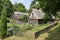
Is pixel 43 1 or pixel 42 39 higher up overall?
pixel 43 1

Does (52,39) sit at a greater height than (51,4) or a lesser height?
lesser

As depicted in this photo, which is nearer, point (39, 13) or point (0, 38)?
point (0, 38)

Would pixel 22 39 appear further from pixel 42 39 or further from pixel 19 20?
pixel 19 20

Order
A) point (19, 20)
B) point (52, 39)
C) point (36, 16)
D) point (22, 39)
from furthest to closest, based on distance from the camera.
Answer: point (19, 20) → point (36, 16) → point (22, 39) → point (52, 39)

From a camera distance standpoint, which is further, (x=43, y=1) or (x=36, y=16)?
(x=36, y=16)

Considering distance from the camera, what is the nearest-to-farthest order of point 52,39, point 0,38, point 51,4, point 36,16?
point 51,4 < point 52,39 < point 0,38 < point 36,16

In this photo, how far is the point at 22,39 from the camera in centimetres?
2203

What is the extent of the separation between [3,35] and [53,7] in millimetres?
9979

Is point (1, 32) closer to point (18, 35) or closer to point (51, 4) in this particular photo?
point (18, 35)

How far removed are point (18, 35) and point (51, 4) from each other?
8704 millimetres

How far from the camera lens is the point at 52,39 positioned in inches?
800

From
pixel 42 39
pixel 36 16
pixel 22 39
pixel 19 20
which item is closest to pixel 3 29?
pixel 22 39

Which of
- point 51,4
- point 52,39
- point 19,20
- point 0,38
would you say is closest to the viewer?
point 51,4

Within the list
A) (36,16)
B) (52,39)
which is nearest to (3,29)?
(52,39)
